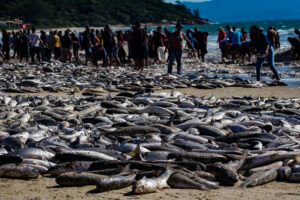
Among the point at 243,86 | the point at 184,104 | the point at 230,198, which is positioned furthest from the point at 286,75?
the point at 230,198

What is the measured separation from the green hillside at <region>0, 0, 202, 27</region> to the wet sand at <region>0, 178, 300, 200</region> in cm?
11114

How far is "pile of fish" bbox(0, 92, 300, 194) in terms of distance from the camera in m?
4.59

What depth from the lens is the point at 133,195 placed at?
14.0 ft

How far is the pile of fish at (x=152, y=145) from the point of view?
4586 millimetres

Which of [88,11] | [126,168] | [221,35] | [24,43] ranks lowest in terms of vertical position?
[126,168]

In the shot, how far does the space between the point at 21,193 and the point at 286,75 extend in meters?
15.8

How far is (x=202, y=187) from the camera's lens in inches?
173

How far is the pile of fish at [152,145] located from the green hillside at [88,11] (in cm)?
10819

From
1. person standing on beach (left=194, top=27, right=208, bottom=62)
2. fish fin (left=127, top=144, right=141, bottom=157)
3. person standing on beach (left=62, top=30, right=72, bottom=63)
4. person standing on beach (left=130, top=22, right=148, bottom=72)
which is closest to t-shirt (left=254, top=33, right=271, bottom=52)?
person standing on beach (left=130, top=22, right=148, bottom=72)

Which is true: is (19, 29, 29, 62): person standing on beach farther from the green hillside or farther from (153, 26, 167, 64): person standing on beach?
the green hillside

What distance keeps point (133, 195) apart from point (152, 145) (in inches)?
50.4

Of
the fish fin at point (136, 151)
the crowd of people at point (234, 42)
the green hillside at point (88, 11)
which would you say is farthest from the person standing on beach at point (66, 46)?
the green hillside at point (88, 11)

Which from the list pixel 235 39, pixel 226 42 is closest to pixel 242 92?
pixel 235 39

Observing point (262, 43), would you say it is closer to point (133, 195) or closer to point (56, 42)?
point (133, 195)
